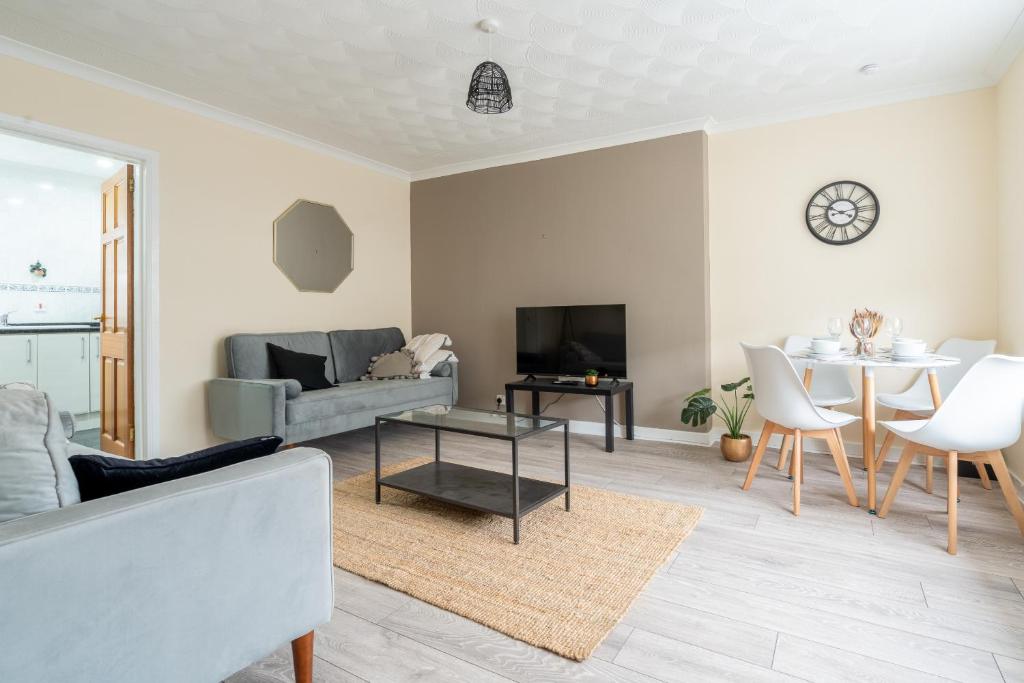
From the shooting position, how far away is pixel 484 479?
2859 mm

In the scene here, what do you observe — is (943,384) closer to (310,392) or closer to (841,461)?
(841,461)

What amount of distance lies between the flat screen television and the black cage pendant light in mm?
2005

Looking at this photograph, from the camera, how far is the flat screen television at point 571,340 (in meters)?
4.37

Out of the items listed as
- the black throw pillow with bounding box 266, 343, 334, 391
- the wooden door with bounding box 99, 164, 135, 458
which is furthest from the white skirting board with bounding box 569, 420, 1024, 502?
the wooden door with bounding box 99, 164, 135, 458

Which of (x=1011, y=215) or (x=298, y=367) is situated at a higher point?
(x=1011, y=215)

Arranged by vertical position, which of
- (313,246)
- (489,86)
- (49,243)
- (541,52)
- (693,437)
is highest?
(541,52)

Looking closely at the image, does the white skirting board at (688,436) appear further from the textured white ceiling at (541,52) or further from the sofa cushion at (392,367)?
the textured white ceiling at (541,52)

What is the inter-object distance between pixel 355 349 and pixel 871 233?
4162 mm

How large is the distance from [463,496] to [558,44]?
2.54 m

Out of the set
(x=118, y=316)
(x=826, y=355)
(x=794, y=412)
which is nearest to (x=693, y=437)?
(x=826, y=355)

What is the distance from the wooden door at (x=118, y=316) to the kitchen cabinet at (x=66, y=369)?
1.45 meters

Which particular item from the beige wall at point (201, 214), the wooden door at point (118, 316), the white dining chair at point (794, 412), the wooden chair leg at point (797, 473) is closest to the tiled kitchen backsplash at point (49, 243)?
the wooden door at point (118, 316)

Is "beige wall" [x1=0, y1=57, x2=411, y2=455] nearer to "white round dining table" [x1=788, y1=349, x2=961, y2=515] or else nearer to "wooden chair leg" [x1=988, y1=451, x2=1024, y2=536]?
"white round dining table" [x1=788, y1=349, x2=961, y2=515]

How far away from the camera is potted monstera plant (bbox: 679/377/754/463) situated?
3.73 m
